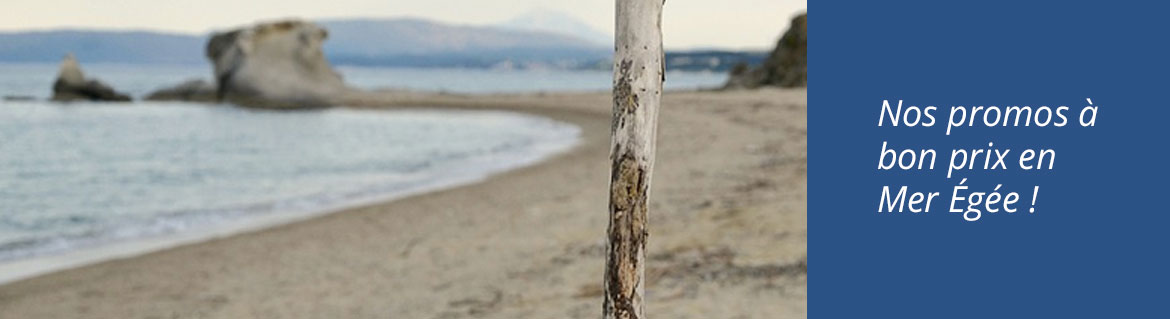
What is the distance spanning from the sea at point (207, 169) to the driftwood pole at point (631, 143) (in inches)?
370

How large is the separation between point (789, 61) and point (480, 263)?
4886 centimetres

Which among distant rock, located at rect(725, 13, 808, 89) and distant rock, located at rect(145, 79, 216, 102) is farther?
distant rock, located at rect(145, 79, 216, 102)

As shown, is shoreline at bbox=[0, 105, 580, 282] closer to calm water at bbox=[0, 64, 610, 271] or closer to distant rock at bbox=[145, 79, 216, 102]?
calm water at bbox=[0, 64, 610, 271]

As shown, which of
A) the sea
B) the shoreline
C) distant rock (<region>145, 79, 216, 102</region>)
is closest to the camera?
the shoreline

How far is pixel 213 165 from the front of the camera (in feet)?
94.1

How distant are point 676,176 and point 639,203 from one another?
12.8 meters

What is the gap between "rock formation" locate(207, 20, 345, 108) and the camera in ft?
216

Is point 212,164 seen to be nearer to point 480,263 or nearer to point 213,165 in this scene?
point 213,165

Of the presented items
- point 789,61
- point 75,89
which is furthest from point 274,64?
point 789,61

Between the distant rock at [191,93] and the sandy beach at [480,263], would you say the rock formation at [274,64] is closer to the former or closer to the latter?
the distant rock at [191,93]

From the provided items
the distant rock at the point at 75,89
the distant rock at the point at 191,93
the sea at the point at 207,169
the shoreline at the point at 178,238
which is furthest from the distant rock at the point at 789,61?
the distant rock at the point at 75,89

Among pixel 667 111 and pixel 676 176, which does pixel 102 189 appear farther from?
pixel 667 111

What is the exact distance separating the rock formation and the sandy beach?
50414 mm

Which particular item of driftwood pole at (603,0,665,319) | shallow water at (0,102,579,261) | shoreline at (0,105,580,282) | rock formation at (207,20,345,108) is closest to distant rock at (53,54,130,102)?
rock formation at (207,20,345,108)
